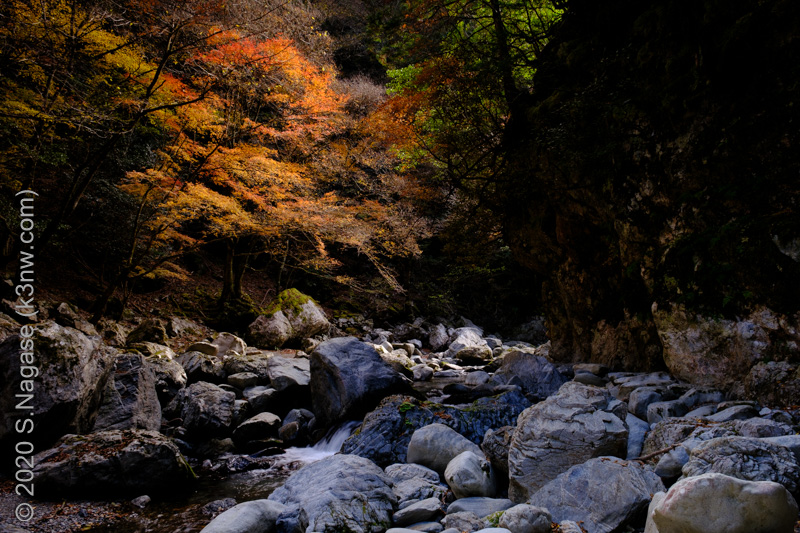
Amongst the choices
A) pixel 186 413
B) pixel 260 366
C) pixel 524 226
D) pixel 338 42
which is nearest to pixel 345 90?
pixel 338 42

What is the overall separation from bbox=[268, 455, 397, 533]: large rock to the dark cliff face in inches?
165

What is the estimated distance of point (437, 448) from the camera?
4.20m

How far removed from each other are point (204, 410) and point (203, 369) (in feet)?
7.28

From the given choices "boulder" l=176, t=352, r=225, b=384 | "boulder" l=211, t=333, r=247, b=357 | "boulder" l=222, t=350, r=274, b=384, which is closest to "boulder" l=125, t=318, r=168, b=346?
"boulder" l=211, t=333, r=247, b=357

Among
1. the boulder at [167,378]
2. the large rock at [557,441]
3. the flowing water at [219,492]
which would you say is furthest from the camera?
the boulder at [167,378]

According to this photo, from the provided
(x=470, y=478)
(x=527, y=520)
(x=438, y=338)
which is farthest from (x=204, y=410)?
(x=438, y=338)

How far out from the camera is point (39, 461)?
426cm

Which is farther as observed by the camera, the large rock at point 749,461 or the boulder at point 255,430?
the boulder at point 255,430

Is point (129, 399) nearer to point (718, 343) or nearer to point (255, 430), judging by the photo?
point (255, 430)

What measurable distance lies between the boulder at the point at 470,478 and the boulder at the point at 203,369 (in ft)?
21.0

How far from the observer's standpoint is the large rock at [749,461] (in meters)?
2.11

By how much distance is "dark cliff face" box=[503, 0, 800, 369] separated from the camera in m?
4.02

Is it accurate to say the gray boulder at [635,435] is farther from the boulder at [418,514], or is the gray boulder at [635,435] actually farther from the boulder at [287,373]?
the boulder at [287,373]

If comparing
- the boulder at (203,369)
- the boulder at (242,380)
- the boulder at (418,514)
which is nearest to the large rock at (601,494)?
the boulder at (418,514)
